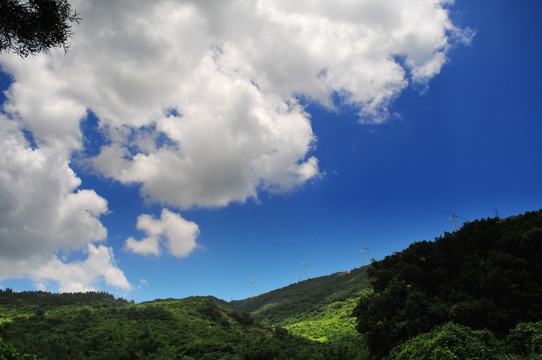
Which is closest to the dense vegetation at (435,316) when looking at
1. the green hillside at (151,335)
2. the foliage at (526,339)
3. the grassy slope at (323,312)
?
the foliage at (526,339)

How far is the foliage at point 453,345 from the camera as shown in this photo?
900 inches

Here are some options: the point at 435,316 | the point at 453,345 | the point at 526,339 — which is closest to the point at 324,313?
the point at 435,316

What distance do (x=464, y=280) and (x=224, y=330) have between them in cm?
7054

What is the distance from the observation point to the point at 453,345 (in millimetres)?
24359

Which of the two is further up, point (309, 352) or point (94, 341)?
point (94, 341)

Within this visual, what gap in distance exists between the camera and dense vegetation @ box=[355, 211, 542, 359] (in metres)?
25.9

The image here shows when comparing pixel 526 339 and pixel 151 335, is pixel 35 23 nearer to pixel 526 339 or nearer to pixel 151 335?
pixel 526 339

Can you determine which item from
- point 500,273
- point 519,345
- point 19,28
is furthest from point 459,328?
point 19,28

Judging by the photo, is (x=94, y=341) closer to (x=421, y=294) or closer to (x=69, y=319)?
(x=69, y=319)

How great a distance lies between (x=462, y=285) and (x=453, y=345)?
8639 mm

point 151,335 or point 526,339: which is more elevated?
point 526,339

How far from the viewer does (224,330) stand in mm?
84500

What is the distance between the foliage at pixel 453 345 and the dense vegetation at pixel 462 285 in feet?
3.53

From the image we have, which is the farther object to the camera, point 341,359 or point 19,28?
point 341,359
